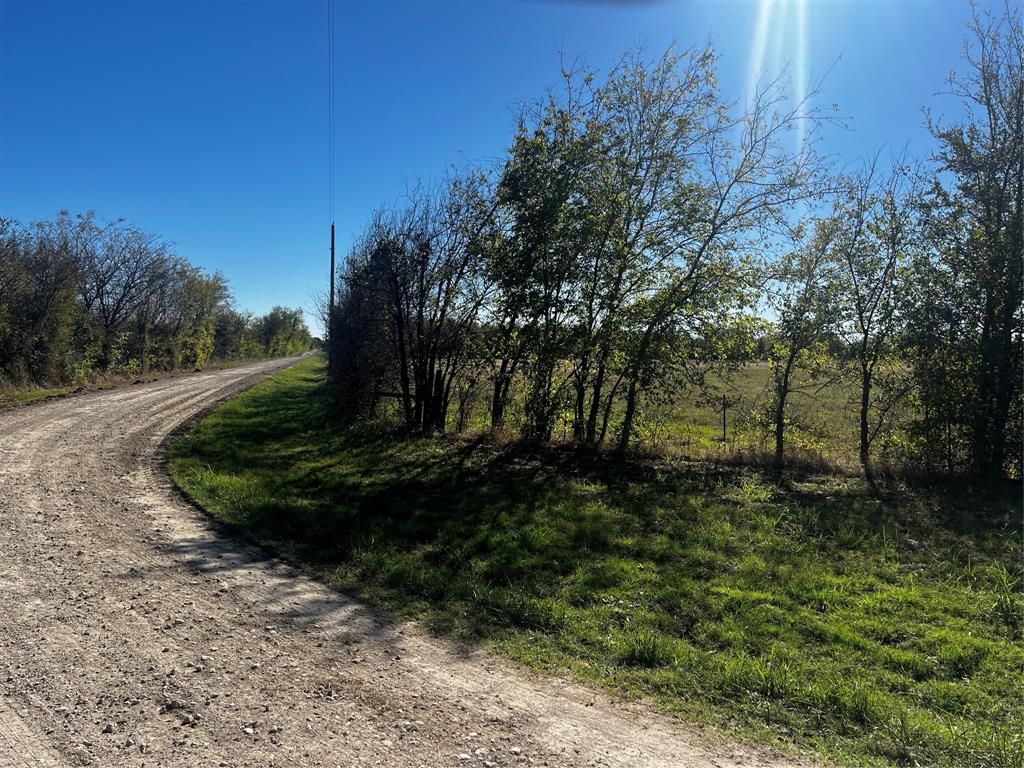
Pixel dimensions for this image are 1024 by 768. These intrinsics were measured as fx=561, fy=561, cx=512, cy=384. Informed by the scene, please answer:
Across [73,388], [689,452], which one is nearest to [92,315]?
[73,388]

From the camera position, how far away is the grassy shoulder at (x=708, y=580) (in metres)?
3.28

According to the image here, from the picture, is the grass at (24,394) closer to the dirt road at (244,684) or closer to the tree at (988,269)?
the dirt road at (244,684)

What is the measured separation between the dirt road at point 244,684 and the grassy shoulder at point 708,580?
0.37 meters

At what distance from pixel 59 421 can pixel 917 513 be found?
54.6ft

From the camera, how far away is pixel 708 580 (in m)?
5.18

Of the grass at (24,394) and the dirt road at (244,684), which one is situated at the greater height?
the grass at (24,394)

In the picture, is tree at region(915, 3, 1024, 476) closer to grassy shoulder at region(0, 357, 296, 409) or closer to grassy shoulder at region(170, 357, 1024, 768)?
grassy shoulder at region(170, 357, 1024, 768)

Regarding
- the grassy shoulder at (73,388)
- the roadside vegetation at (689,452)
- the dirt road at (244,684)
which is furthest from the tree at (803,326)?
the grassy shoulder at (73,388)

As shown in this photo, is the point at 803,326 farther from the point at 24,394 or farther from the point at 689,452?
the point at 24,394

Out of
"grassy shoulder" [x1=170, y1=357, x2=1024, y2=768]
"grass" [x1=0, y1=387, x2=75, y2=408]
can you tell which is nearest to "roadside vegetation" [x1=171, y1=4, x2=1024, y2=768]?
"grassy shoulder" [x1=170, y1=357, x2=1024, y2=768]

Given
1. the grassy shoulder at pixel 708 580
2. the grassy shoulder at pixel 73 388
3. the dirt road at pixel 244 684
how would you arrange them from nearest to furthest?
the dirt road at pixel 244 684, the grassy shoulder at pixel 708 580, the grassy shoulder at pixel 73 388

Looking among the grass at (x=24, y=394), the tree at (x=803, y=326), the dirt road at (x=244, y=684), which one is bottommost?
the dirt road at (x=244, y=684)

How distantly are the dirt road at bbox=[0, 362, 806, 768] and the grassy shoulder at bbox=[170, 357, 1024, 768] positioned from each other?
0.37 m

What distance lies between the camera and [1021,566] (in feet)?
17.9
